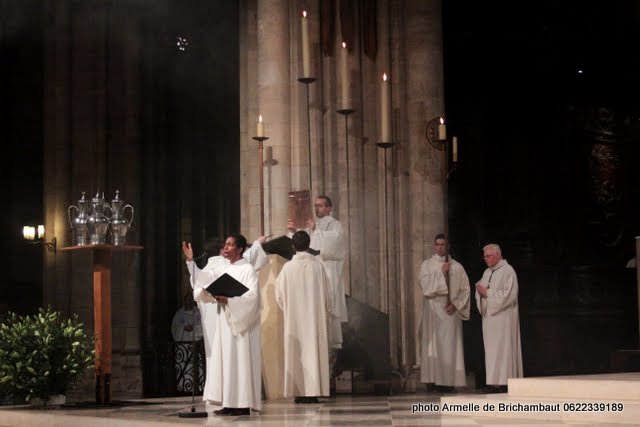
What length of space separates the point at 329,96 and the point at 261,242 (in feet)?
9.89

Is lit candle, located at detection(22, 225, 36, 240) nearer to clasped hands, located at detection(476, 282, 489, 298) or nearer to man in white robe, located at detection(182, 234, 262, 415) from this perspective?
clasped hands, located at detection(476, 282, 489, 298)

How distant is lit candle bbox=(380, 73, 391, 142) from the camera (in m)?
11.8

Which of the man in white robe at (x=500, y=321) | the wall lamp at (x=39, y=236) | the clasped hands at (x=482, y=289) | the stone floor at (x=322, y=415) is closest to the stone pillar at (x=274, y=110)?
the clasped hands at (x=482, y=289)

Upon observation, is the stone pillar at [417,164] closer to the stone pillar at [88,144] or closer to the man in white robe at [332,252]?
the man in white robe at [332,252]

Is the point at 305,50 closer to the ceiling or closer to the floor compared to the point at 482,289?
closer to the ceiling

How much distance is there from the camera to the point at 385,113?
11875 mm

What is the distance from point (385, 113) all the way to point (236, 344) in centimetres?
367

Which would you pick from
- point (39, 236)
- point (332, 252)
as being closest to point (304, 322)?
point (332, 252)

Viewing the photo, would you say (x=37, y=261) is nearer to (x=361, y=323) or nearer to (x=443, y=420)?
(x=361, y=323)

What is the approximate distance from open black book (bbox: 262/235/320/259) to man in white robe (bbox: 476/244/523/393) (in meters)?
2.12

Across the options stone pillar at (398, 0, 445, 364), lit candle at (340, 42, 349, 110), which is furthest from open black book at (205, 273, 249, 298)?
stone pillar at (398, 0, 445, 364)

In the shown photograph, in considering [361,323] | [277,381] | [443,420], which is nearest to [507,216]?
[361,323]

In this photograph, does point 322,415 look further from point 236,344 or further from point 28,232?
point 28,232

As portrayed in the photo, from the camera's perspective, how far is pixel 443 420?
7.93 metres
